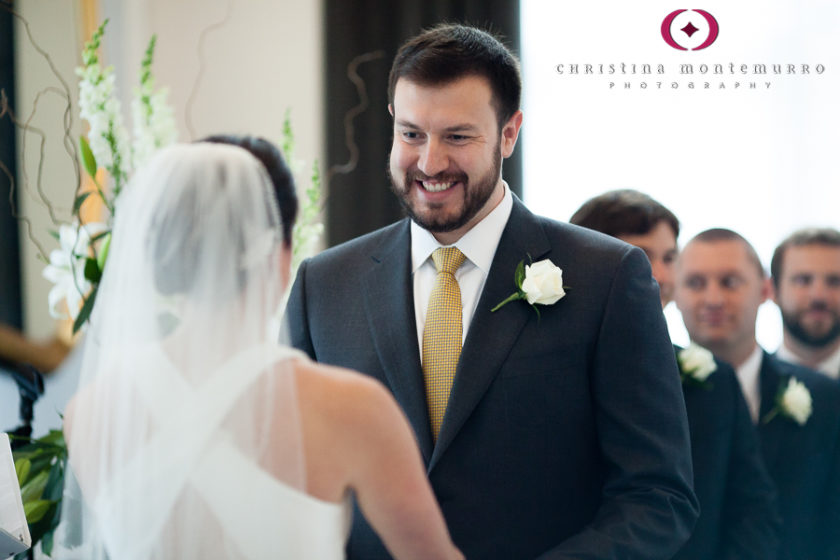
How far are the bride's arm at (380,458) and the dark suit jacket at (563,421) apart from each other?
1.01 feet

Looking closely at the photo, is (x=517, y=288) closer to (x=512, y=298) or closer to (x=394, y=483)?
(x=512, y=298)

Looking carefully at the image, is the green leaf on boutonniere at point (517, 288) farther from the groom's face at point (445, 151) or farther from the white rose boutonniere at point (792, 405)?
the white rose boutonniere at point (792, 405)

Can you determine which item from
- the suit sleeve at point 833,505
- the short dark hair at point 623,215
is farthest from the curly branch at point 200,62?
the suit sleeve at point 833,505

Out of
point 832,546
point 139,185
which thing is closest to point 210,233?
point 139,185

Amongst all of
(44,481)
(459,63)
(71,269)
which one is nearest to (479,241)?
(459,63)

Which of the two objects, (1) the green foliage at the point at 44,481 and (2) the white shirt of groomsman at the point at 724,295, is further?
(2) the white shirt of groomsman at the point at 724,295

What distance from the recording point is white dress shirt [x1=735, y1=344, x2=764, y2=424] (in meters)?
2.69

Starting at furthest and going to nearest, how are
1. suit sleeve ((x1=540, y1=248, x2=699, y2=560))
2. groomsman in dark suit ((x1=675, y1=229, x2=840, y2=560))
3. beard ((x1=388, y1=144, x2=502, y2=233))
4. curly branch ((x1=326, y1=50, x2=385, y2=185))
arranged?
curly branch ((x1=326, y1=50, x2=385, y2=185)) < groomsman in dark suit ((x1=675, y1=229, x2=840, y2=560)) < beard ((x1=388, y1=144, x2=502, y2=233)) < suit sleeve ((x1=540, y1=248, x2=699, y2=560))

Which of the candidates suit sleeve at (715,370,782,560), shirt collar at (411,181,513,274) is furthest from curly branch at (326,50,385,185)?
suit sleeve at (715,370,782,560)

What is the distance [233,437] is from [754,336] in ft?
6.66

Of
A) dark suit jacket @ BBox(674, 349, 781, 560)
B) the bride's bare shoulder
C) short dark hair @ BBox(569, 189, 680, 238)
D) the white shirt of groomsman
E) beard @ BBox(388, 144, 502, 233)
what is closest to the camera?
the bride's bare shoulder

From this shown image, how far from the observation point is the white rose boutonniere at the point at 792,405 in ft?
8.67

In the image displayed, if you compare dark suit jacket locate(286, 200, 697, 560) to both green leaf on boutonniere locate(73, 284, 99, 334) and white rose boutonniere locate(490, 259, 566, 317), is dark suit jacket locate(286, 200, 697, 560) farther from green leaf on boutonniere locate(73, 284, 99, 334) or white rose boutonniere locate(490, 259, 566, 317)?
green leaf on boutonniere locate(73, 284, 99, 334)

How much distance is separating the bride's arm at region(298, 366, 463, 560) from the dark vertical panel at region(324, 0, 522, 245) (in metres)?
1.93
